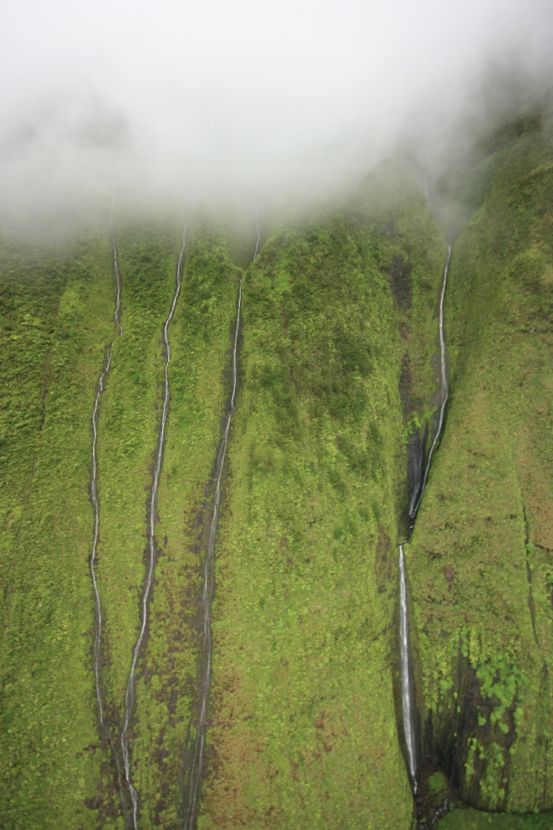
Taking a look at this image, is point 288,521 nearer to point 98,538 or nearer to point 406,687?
point 98,538

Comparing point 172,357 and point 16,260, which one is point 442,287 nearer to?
point 172,357

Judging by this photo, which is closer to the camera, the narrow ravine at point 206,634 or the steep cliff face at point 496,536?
the narrow ravine at point 206,634

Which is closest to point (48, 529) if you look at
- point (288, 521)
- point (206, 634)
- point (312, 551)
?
point (206, 634)

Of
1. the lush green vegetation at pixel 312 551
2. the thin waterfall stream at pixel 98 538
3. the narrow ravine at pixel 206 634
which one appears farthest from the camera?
the lush green vegetation at pixel 312 551

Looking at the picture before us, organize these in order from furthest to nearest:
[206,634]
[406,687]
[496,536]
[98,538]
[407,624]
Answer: [496,536]
[407,624]
[98,538]
[406,687]
[206,634]

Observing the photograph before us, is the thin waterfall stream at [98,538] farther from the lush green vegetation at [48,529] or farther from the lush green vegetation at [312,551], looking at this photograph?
the lush green vegetation at [312,551]

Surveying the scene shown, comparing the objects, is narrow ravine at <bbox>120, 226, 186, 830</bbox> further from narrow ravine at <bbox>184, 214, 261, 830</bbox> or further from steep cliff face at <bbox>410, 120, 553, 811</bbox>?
steep cliff face at <bbox>410, 120, 553, 811</bbox>

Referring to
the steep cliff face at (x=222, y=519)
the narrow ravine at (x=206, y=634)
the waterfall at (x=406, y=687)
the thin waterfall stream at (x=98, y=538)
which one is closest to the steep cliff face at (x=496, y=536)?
the waterfall at (x=406, y=687)

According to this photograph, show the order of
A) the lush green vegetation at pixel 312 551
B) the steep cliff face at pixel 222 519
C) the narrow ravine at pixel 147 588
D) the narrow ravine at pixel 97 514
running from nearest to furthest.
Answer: the narrow ravine at pixel 147 588 → the steep cliff face at pixel 222 519 → the lush green vegetation at pixel 312 551 → the narrow ravine at pixel 97 514

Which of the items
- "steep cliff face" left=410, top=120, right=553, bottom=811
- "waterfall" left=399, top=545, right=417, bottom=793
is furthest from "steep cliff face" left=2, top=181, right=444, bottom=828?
"steep cliff face" left=410, top=120, right=553, bottom=811
